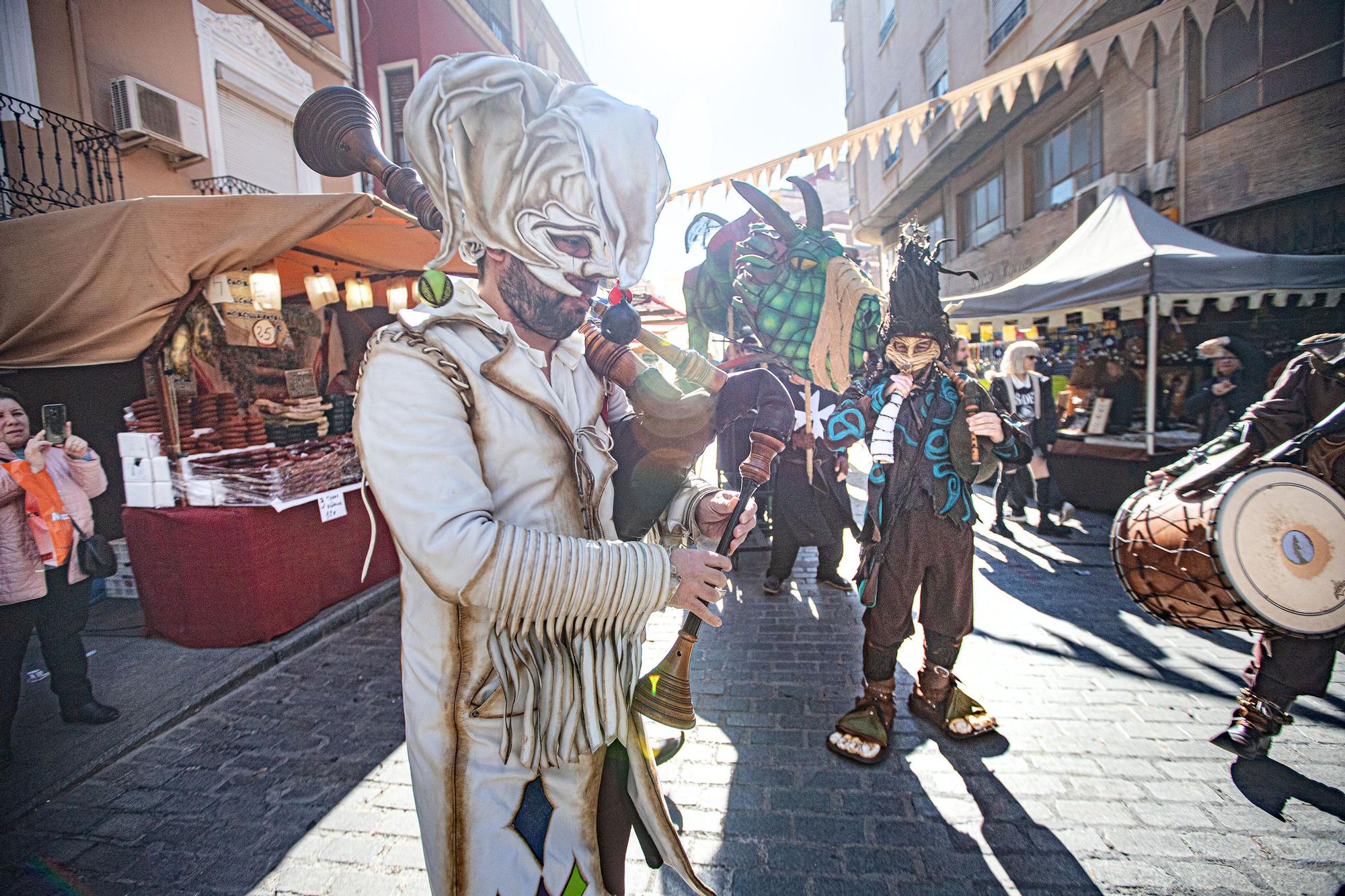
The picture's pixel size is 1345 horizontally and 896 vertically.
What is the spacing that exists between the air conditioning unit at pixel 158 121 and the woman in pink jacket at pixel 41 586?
499 centimetres

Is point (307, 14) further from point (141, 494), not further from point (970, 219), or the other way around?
point (970, 219)

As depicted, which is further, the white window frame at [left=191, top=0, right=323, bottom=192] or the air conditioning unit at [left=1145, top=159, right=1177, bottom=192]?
the air conditioning unit at [left=1145, top=159, right=1177, bottom=192]

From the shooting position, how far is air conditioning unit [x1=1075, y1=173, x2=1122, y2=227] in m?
9.59

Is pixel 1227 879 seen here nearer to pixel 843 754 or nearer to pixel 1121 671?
pixel 843 754

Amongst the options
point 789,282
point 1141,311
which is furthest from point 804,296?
point 1141,311

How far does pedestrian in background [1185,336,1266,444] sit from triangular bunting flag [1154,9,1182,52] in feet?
9.85

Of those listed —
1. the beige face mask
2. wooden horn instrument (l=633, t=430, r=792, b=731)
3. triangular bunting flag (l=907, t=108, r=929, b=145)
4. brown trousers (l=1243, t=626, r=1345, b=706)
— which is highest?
triangular bunting flag (l=907, t=108, r=929, b=145)

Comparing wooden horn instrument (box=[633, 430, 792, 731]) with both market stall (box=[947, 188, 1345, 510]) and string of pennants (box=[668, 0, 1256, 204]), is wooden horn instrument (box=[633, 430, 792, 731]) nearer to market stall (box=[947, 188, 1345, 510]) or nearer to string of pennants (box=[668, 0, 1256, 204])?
string of pennants (box=[668, 0, 1256, 204])

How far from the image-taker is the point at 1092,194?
10.2 m

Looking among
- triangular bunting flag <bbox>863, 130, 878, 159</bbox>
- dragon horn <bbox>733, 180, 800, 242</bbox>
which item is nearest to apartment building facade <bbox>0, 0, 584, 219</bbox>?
triangular bunting flag <bbox>863, 130, 878, 159</bbox>

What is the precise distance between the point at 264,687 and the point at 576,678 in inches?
143

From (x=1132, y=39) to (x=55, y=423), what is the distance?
316 inches

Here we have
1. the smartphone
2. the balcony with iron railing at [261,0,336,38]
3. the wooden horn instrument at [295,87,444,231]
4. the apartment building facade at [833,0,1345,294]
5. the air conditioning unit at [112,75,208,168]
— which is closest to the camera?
the wooden horn instrument at [295,87,444,231]

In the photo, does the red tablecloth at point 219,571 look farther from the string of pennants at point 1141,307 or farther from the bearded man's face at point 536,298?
the string of pennants at point 1141,307
